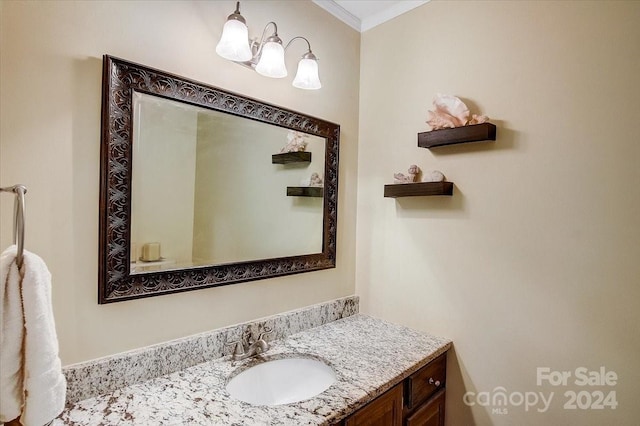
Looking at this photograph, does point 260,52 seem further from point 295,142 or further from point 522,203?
point 522,203

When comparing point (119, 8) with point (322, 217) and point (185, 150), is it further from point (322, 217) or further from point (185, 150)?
point (322, 217)

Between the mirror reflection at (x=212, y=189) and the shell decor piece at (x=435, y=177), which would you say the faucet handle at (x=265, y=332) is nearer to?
the mirror reflection at (x=212, y=189)

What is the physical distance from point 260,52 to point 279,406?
4.54ft

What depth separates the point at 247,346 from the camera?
4.49 ft

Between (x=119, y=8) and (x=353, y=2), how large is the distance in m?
1.19

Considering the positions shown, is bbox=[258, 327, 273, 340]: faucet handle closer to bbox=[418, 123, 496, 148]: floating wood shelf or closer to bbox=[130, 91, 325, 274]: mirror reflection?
bbox=[130, 91, 325, 274]: mirror reflection

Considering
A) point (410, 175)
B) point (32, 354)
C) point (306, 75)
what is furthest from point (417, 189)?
point (32, 354)

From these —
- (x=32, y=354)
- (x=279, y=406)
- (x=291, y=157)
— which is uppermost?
(x=291, y=157)

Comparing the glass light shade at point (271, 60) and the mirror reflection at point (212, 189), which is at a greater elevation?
the glass light shade at point (271, 60)

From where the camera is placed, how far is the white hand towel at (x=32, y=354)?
673mm

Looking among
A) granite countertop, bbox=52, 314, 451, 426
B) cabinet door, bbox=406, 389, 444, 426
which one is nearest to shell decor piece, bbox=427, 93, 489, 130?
granite countertop, bbox=52, 314, 451, 426

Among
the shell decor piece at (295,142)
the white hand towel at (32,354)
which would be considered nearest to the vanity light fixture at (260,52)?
the shell decor piece at (295,142)

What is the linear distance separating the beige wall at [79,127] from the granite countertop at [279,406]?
16cm

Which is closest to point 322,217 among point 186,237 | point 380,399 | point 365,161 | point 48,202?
point 365,161
